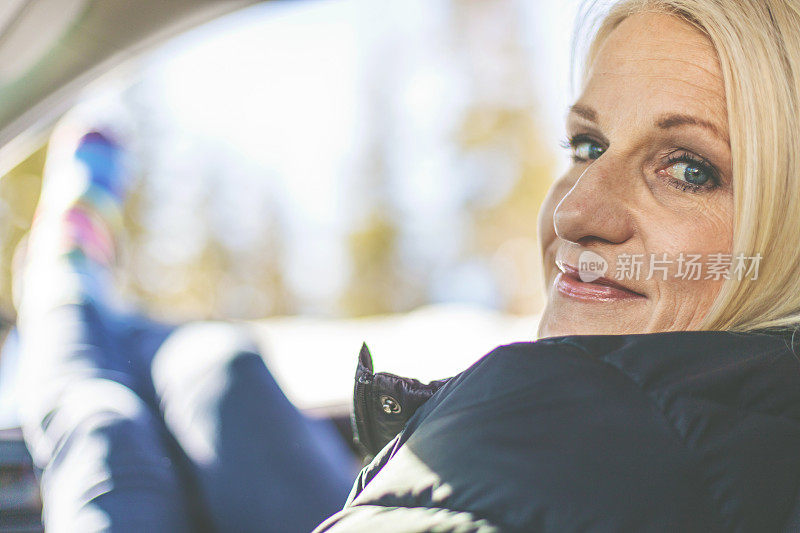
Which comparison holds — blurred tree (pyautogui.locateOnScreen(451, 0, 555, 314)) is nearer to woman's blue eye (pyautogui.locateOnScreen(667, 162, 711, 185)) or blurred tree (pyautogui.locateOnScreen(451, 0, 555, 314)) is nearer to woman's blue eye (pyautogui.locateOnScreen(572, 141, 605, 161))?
woman's blue eye (pyautogui.locateOnScreen(572, 141, 605, 161))

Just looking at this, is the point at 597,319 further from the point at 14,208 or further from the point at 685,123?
the point at 14,208

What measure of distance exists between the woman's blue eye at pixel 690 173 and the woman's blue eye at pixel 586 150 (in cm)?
15

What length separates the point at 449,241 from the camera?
9375mm

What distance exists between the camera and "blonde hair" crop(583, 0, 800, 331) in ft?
2.78

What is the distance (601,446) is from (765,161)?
1.44 feet

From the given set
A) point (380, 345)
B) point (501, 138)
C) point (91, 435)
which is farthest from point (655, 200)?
point (501, 138)

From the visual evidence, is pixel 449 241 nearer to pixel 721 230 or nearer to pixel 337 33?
pixel 337 33

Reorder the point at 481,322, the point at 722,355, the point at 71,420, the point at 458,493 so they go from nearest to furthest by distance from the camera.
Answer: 1. the point at 458,493
2. the point at 722,355
3. the point at 71,420
4. the point at 481,322

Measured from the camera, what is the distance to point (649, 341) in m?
0.70

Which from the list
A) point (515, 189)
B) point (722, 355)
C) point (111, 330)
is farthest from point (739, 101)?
point (515, 189)

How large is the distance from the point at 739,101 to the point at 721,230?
0.16 m

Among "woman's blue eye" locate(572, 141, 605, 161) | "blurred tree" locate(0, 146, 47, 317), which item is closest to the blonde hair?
"woman's blue eye" locate(572, 141, 605, 161)

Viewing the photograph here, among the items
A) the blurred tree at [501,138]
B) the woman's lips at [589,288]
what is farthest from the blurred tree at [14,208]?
the woman's lips at [589,288]

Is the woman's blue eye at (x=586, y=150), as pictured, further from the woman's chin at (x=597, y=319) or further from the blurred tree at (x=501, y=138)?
the blurred tree at (x=501, y=138)
